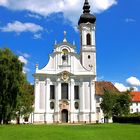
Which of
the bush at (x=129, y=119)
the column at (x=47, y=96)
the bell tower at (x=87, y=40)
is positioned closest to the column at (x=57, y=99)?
the column at (x=47, y=96)

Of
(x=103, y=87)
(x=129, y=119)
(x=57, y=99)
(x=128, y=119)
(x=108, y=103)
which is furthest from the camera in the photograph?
(x=103, y=87)

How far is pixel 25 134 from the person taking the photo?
30.9 meters

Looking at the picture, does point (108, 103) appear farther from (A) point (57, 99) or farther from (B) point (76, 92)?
(A) point (57, 99)

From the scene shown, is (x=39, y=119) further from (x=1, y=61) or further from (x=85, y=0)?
(x=85, y=0)

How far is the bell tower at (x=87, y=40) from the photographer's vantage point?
81250 mm

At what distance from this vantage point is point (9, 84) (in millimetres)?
47562

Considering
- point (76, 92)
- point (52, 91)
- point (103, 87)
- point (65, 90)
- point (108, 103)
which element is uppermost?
point (103, 87)

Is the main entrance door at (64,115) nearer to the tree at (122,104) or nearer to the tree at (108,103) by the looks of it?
the tree at (108,103)

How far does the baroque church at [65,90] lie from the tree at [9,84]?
2414 cm

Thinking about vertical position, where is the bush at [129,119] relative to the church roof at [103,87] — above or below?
below

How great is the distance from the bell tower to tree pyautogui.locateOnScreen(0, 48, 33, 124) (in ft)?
111

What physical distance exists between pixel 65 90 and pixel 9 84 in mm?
27673

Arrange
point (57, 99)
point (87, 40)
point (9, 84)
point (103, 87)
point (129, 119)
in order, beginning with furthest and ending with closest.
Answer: point (103, 87), point (87, 40), point (57, 99), point (129, 119), point (9, 84)

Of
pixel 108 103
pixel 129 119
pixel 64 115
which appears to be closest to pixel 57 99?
pixel 64 115
